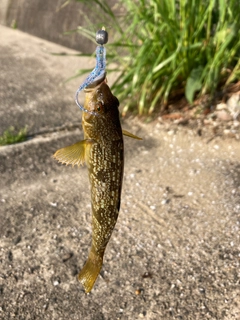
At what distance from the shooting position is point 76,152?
152 centimetres

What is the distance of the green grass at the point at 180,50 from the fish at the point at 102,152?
2630 millimetres

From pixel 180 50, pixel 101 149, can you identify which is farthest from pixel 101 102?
pixel 180 50

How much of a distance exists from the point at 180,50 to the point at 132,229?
6.63 ft

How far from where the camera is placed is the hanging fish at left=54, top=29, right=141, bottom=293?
4.81 feet

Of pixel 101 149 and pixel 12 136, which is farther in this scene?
pixel 12 136

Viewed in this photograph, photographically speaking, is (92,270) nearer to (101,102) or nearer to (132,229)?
(101,102)

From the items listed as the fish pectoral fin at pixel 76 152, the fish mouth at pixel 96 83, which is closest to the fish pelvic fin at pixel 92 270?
the fish pectoral fin at pixel 76 152

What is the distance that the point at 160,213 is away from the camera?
3.07 m

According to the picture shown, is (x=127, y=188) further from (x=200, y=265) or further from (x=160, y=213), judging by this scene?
(x=200, y=265)

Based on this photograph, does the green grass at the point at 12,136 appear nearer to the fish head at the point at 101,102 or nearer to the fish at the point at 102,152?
the fish at the point at 102,152

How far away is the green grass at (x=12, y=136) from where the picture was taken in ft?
12.7

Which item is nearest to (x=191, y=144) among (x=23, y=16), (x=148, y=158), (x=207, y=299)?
(x=148, y=158)

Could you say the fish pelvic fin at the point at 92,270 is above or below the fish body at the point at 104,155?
below

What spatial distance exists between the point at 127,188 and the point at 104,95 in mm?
1979
